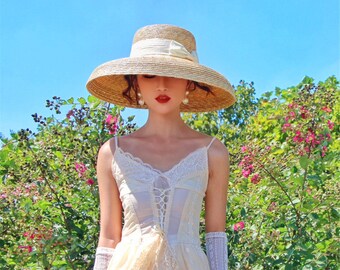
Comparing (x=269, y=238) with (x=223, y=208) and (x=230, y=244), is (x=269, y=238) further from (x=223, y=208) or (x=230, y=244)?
(x=223, y=208)

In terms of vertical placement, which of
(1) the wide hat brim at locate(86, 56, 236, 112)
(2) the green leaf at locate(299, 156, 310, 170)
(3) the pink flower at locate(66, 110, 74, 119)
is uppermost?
(3) the pink flower at locate(66, 110, 74, 119)

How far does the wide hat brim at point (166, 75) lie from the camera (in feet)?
8.77

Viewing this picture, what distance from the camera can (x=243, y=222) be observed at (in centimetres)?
371

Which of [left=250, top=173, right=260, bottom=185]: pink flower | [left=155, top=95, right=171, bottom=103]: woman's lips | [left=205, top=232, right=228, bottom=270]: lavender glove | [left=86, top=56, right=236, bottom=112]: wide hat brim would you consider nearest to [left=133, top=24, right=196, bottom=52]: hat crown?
[left=86, top=56, right=236, bottom=112]: wide hat brim

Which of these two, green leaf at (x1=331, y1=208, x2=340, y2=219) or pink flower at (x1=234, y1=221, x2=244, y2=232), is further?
pink flower at (x1=234, y1=221, x2=244, y2=232)

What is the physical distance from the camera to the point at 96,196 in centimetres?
361

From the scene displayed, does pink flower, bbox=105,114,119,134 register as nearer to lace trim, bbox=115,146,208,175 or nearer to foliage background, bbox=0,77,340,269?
foliage background, bbox=0,77,340,269

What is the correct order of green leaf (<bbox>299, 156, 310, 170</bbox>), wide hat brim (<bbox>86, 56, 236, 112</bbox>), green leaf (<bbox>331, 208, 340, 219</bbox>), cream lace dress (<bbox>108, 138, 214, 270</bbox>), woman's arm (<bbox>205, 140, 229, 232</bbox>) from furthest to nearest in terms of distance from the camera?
green leaf (<bbox>331, 208, 340, 219</bbox>), green leaf (<bbox>299, 156, 310, 170</bbox>), woman's arm (<bbox>205, 140, 229, 232</bbox>), wide hat brim (<bbox>86, 56, 236, 112</bbox>), cream lace dress (<bbox>108, 138, 214, 270</bbox>)

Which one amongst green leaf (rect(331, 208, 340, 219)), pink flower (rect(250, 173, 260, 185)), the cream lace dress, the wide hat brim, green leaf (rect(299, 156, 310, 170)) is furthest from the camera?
pink flower (rect(250, 173, 260, 185))

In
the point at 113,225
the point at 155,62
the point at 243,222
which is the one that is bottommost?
the point at 113,225

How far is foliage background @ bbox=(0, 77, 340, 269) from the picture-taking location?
3.50 metres

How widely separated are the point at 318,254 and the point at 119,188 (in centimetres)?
113

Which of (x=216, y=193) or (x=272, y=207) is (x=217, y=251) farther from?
(x=272, y=207)

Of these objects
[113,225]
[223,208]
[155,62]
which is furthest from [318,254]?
[155,62]
